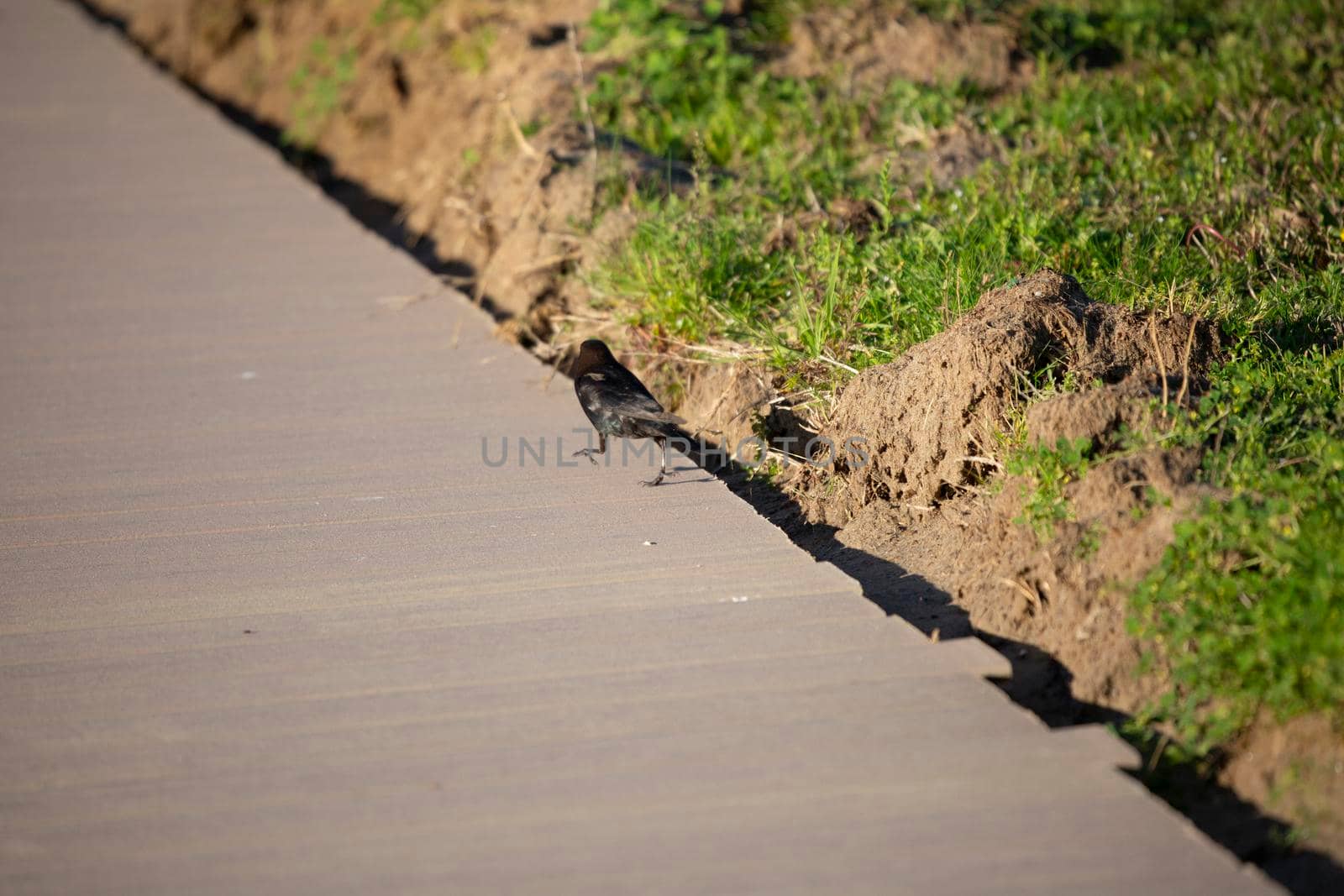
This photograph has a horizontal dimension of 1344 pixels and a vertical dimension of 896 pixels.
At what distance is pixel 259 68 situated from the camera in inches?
509

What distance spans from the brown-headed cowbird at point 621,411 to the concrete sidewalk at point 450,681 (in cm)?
13

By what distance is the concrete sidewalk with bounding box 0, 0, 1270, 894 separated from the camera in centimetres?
268

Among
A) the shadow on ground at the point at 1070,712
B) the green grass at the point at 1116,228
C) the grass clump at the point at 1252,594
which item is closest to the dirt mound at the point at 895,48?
the green grass at the point at 1116,228

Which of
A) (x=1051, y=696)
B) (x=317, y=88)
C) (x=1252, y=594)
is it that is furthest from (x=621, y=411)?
(x=317, y=88)

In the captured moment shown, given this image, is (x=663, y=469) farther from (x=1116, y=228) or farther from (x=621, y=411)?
(x=1116, y=228)

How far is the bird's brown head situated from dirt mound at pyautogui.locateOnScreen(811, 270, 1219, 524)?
1029 mm

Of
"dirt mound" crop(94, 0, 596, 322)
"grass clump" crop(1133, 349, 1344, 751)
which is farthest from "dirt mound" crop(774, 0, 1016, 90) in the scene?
"grass clump" crop(1133, 349, 1344, 751)

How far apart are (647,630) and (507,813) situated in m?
0.82

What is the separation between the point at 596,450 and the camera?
4.83 meters

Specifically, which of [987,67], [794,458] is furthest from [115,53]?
[794,458]

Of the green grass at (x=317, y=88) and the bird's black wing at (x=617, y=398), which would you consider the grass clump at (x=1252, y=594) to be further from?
the green grass at (x=317, y=88)

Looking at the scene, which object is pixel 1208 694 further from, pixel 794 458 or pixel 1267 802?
pixel 794 458

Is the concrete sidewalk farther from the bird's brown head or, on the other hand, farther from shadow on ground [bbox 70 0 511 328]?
shadow on ground [bbox 70 0 511 328]

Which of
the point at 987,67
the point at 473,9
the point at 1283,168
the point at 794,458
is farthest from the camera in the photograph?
the point at 473,9
